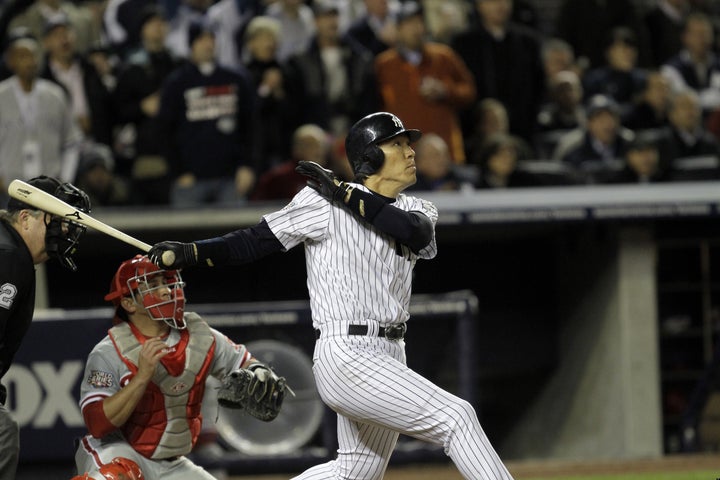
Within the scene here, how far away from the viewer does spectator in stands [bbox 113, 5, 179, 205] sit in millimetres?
9367

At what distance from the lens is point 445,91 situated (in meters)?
9.81

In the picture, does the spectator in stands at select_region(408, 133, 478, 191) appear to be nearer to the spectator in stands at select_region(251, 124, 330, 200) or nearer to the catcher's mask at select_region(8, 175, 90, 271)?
the spectator in stands at select_region(251, 124, 330, 200)

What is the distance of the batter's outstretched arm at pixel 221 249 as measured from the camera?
476cm

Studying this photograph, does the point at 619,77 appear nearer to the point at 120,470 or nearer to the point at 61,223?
the point at 61,223

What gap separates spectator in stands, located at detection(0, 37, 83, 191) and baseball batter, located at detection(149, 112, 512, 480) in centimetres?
446

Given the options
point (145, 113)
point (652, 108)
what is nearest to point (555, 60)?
point (652, 108)

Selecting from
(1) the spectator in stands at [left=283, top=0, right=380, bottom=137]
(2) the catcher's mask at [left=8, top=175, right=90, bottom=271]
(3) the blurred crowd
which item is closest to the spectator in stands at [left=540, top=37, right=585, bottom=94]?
(3) the blurred crowd

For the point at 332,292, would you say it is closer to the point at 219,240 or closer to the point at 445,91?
the point at 219,240

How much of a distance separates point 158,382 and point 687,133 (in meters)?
6.29

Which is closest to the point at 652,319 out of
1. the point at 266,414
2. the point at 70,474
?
the point at 70,474

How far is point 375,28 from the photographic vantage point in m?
10.4

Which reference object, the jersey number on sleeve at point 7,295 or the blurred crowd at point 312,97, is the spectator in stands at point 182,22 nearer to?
the blurred crowd at point 312,97

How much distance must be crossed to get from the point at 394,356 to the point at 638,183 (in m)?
5.33

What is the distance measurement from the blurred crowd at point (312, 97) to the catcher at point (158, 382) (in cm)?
390
